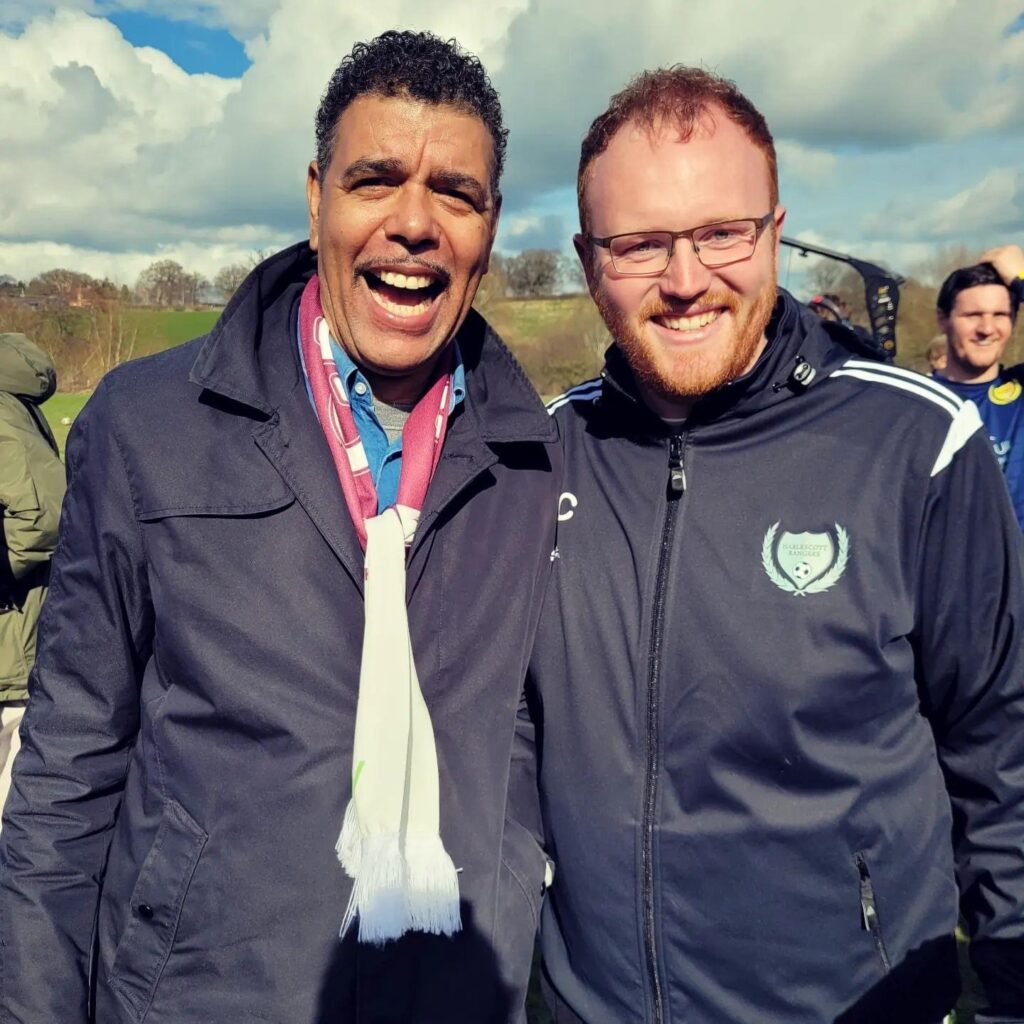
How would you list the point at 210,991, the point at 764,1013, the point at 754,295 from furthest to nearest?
the point at 754,295
the point at 764,1013
the point at 210,991

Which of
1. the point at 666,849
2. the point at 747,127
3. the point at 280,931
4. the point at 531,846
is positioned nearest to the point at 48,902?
the point at 280,931

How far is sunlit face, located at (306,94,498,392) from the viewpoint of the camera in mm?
1945

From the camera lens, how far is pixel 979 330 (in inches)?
207

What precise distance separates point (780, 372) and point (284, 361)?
3.68ft

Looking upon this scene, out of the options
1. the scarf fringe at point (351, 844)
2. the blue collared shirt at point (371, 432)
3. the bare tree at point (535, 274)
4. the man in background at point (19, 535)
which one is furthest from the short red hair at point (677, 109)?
the bare tree at point (535, 274)

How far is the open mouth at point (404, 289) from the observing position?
198cm

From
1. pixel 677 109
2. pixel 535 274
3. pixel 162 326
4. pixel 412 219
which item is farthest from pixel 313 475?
pixel 535 274

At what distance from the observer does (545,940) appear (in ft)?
7.01

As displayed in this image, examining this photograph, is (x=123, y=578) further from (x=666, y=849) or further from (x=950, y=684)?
(x=950, y=684)

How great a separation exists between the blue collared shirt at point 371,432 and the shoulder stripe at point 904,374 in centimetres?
96

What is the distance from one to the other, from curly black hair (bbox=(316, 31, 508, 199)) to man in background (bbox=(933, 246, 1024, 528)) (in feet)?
13.3

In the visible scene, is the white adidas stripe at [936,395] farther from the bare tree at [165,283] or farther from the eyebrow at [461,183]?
the bare tree at [165,283]

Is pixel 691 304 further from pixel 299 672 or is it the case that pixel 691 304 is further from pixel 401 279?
pixel 299 672

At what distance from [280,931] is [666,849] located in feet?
2.67
